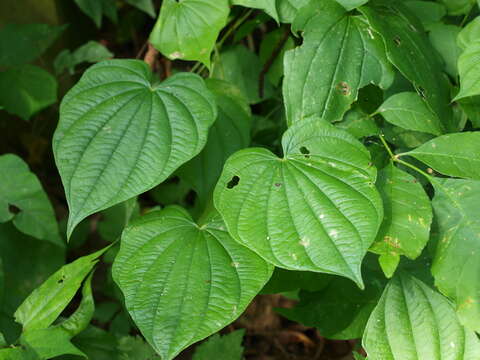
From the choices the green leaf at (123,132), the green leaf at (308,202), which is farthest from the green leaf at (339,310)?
the green leaf at (123,132)

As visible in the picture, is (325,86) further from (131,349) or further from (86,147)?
(131,349)

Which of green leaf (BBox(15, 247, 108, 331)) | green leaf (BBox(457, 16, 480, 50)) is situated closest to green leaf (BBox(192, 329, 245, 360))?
green leaf (BBox(15, 247, 108, 331))

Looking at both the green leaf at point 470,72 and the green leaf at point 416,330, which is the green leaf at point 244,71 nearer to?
the green leaf at point 470,72


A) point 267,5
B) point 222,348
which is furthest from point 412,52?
point 222,348

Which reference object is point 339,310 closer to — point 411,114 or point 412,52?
point 411,114

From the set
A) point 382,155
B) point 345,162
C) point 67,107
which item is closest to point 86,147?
point 67,107

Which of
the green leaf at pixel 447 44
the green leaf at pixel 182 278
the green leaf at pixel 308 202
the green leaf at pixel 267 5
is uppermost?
the green leaf at pixel 267 5
